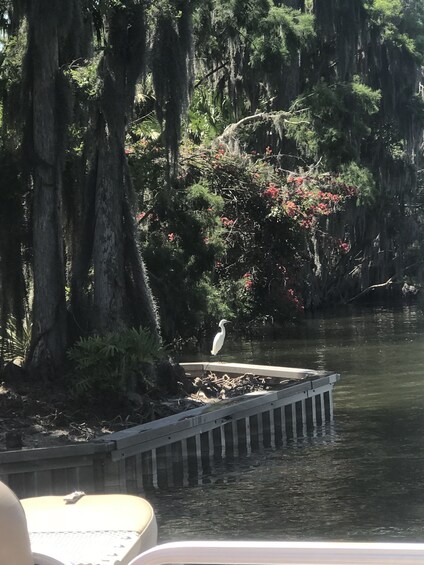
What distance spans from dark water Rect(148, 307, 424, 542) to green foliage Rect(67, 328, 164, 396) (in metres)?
1.83

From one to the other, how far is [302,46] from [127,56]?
658 inches

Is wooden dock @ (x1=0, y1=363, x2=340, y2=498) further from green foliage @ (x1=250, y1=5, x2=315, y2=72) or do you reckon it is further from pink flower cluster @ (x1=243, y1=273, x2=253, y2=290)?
green foliage @ (x1=250, y1=5, x2=315, y2=72)

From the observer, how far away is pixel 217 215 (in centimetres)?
2420

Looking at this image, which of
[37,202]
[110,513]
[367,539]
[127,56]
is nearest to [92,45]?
Result: [127,56]

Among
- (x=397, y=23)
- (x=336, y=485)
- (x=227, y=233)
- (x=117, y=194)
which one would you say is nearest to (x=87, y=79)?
(x=117, y=194)

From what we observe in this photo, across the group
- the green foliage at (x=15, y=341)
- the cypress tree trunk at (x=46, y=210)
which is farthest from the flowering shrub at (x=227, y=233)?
the cypress tree trunk at (x=46, y=210)

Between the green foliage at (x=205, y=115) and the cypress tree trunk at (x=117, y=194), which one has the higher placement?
the green foliage at (x=205, y=115)

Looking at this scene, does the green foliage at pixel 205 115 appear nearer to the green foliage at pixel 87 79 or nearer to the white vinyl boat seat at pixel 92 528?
the green foliage at pixel 87 79

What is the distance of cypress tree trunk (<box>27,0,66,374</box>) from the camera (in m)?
15.0

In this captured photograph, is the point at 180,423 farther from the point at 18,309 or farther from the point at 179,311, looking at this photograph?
the point at 179,311

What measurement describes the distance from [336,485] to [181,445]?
2.09 m

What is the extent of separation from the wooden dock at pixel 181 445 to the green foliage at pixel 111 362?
3.39ft

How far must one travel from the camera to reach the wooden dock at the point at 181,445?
11.3m

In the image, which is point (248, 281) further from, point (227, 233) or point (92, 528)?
point (92, 528)
